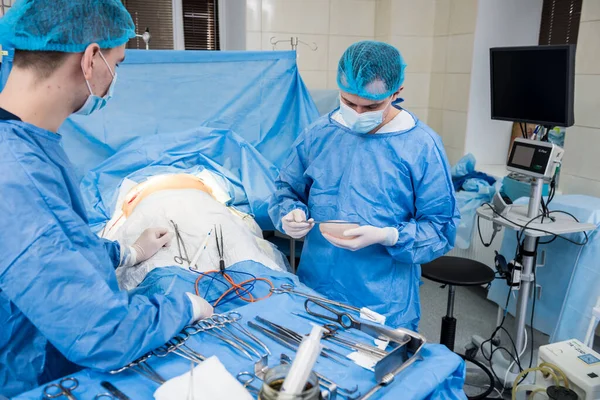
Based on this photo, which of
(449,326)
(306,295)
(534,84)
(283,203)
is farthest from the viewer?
(449,326)

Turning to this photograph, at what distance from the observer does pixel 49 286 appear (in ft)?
2.66

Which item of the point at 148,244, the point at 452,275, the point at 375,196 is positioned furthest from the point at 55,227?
the point at 452,275

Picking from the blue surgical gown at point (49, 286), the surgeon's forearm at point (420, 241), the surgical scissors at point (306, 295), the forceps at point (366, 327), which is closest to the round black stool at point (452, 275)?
the surgeon's forearm at point (420, 241)

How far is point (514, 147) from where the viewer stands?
2.05 meters

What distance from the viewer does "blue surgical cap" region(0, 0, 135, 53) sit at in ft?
2.91

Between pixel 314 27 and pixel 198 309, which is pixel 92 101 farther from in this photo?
pixel 314 27

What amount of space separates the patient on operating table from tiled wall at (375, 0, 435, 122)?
2.02m

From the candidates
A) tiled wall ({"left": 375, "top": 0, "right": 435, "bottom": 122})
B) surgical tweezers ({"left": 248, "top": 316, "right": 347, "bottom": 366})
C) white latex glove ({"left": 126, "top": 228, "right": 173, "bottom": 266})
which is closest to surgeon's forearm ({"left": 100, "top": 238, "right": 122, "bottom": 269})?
white latex glove ({"left": 126, "top": 228, "right": 173, "bottom": 266})

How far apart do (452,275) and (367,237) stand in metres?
0.73

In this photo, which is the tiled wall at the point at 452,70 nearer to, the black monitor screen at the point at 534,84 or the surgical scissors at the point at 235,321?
the black monitor screen at the point at 534,84

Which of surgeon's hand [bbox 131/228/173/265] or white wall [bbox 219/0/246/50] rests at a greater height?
white wall [bbox 219/0/246/50]

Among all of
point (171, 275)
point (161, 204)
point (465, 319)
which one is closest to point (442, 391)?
point (171, 275)

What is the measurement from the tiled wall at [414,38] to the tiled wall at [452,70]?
42 millimetres

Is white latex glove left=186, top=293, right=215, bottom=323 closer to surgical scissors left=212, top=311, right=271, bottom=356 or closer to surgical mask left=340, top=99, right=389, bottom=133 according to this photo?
surgical scissors left=212, top=311, right=271, bottom=356
